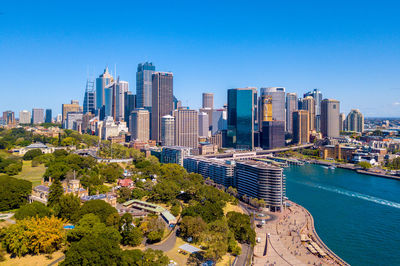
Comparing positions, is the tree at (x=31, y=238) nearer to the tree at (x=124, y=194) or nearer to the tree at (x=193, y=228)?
the tree at (x=193, y=228)

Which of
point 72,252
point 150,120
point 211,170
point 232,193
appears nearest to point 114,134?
point 150,120

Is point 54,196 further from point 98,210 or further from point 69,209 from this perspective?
point 98,210

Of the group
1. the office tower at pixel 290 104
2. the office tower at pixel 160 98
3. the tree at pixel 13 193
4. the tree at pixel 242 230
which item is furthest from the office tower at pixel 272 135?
the tree at pixel 13 193

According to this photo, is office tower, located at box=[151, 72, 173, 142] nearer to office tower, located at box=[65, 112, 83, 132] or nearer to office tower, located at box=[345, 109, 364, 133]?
office tower, located at box=[65, 112, 83, 132]

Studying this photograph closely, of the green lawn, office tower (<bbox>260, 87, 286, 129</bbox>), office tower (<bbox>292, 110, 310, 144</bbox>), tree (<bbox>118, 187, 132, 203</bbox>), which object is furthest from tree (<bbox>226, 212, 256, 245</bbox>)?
office tower (<bbox>260, 87, 286, 129</bbox>)

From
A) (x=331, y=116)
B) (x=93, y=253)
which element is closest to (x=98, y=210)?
(x=93, y=253)

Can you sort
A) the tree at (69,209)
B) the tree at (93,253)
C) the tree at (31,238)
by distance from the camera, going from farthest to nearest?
the tree at (69,209) → the tree at (31,238) → the tree at (93,253)
